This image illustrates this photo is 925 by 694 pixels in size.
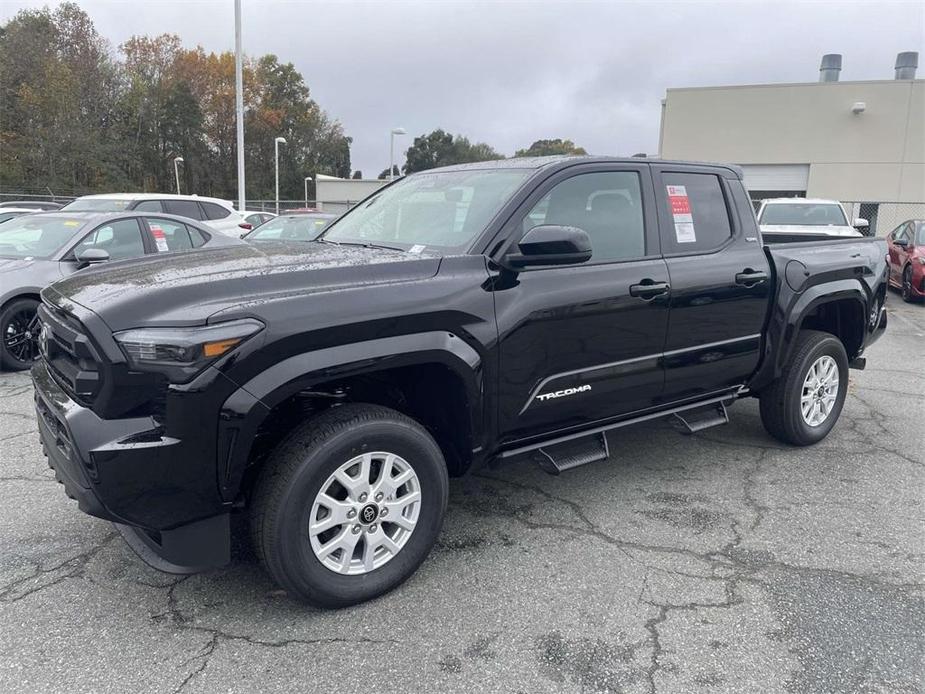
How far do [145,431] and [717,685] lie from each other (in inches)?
86.1

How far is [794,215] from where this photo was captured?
1370cm

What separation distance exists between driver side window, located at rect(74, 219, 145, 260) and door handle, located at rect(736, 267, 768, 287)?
571 centimetres

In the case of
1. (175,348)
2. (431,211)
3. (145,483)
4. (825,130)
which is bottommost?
(145,483)

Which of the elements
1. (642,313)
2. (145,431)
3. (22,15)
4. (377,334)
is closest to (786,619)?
(642,313)

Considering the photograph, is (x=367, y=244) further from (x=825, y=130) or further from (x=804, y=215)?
(x=825, y=130)

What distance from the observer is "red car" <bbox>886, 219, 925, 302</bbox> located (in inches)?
490

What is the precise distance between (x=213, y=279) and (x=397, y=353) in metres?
0.77

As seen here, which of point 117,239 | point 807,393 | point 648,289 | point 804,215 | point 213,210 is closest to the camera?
point 648,289

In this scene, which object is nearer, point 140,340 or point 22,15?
point 140,340

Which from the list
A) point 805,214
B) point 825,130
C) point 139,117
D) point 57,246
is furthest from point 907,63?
point 139,117

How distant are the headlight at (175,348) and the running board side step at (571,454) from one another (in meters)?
1.69

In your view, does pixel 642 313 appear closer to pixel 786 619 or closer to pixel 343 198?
pixel 786 619

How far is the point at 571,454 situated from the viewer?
3.55 m

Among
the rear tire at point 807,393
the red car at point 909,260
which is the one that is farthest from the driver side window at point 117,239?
the red car at point 909,260
